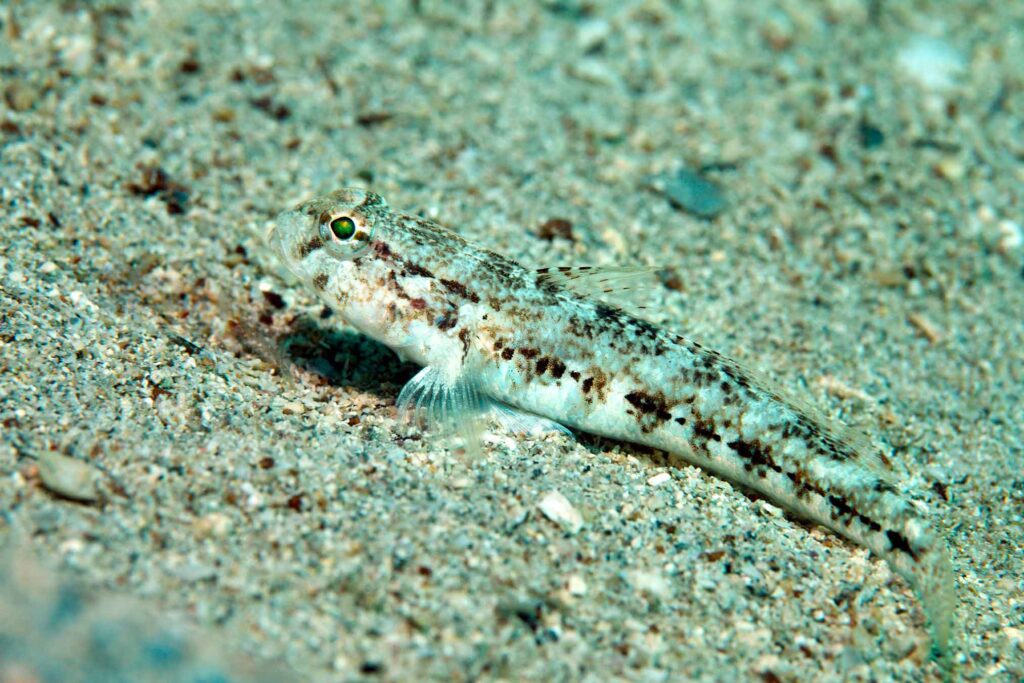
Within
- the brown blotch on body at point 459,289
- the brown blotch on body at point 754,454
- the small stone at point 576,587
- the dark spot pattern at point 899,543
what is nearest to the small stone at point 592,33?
the brown blotch on body at point 459,289

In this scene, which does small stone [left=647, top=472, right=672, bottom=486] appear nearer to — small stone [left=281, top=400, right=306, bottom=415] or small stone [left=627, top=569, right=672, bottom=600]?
small stone [left=627, top=569, right=672, bottom=600]

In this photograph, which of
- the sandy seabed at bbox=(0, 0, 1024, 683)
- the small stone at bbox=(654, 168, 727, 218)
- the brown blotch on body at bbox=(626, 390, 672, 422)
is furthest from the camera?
the small stone at bbox=(654, 168, 727, 218)

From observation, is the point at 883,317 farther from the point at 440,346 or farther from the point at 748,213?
the point at 440,346

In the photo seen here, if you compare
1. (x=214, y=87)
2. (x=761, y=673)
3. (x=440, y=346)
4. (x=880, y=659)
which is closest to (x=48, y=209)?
(x=214, y=87)

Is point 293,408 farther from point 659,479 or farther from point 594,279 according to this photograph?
point 659,479

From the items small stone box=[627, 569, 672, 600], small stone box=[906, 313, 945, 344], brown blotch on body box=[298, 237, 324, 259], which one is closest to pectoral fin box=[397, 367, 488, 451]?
brown blotch on body box=[298, 237, 324, 259]

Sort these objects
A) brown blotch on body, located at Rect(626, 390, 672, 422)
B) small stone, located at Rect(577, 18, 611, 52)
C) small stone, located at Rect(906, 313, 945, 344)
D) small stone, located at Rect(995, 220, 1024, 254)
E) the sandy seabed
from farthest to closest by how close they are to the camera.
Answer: small stone, located at Rect(577, 18, 611, 52) → small stone, located at Rect(995, 220, 1024, 254) → small stone, located at Rect(906, 313, 945, 344) → brown blotch on body, located at Rect(626, 390, 672, 422) → the sandy seabed

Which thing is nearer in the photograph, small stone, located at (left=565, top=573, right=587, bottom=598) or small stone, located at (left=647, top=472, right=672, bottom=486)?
small stone, located at (left=565, top=573, right=587, bottom=598)
